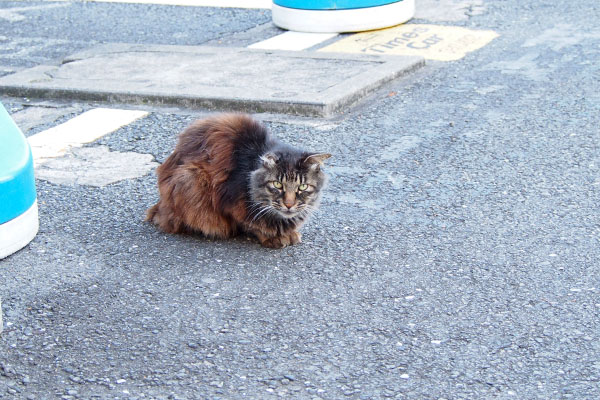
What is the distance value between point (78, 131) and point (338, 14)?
3.88m

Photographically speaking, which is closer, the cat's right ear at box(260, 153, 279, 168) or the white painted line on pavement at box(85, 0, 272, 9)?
the cat's right ear at box(260, 153, 279, 168)

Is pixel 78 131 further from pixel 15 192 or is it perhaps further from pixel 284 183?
pixel 284 183

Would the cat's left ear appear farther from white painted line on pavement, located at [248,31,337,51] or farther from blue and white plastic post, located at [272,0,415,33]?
blue and white plastic post, located at [272,0,415,33]

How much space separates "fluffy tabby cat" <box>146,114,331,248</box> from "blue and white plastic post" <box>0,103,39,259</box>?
71 cm

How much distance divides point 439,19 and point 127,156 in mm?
5414

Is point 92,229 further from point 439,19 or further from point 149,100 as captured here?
point 439,19

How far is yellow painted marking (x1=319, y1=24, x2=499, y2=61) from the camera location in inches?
328

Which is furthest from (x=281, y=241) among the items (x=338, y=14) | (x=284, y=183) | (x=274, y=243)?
(x=338, y=14)

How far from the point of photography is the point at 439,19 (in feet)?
31.9

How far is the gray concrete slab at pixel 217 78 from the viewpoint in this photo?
658 cm

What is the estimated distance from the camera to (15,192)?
4.06 m

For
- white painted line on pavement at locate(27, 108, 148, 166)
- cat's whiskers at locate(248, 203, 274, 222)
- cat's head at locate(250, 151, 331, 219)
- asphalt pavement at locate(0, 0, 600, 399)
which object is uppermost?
cat's head at locate(250, 151, 331, 219)

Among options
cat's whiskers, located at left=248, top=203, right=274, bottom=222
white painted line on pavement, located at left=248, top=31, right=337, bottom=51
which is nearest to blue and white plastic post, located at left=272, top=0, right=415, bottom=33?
white painted line on pavement, located at left=248, top=31, right=337, bottom=51

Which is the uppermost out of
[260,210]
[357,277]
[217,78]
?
[260,210]
